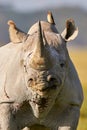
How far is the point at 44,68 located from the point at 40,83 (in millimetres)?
166

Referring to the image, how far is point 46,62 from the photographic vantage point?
7152 millimetres

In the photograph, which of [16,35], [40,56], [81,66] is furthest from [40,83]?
[81,66]

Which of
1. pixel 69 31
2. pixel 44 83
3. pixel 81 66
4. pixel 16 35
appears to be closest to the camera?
pixel 44 83

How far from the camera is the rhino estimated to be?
7.19 metres

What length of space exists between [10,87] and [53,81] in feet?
3.67

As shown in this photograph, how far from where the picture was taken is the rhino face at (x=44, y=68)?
7113 millimetres

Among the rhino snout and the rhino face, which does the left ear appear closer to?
the rhino face

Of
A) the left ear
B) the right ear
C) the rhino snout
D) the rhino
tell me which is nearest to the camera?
the rhino snout

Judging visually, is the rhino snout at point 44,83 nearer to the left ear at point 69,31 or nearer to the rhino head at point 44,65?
the rhino head at point 44,65

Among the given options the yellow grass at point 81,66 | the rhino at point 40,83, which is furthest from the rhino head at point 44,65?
the yellow grass at point 81,66

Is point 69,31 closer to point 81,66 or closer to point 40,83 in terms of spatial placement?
point 40,83

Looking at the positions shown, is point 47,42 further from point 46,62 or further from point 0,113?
point 0,113

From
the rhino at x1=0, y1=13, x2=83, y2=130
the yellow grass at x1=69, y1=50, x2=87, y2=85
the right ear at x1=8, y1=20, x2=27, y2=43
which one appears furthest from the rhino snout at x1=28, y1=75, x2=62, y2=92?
the yellow grass at x1=69, y1=50, x2=87, y2=85

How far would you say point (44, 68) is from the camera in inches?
281
